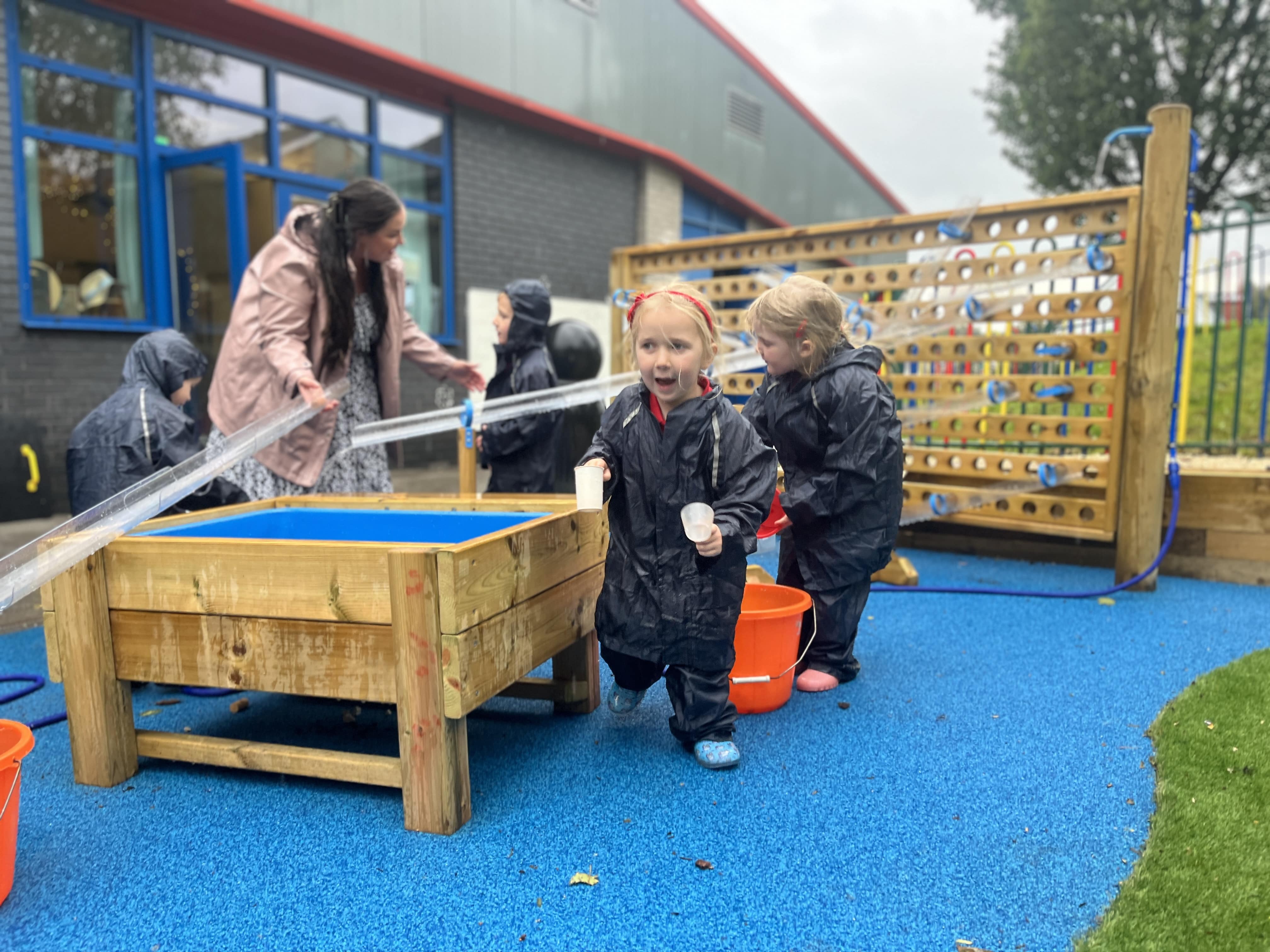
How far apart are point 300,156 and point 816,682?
23.1 ft

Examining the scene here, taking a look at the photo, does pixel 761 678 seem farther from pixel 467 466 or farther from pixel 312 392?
pixel 467 466

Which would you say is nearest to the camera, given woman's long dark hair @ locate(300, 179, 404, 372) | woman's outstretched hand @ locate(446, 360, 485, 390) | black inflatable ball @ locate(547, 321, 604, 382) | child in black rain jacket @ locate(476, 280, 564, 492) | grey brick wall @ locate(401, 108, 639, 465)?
woman's long dark hair @ locate(300, 179, 404, 372)

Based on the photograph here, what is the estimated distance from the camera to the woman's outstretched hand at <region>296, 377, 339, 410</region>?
2.88 m

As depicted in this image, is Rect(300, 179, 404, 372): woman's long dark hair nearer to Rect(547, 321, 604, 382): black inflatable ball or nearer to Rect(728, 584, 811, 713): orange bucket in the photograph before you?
Rect(728, 584, 811, 713): orange bucket

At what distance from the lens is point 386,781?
2127mm

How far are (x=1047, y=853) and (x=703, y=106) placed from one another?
13.0 metres

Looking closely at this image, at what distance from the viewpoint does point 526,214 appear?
998cm

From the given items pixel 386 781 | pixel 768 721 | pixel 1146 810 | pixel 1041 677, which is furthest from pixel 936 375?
pixel 386 781

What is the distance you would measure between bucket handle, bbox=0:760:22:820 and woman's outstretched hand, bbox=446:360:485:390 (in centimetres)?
221

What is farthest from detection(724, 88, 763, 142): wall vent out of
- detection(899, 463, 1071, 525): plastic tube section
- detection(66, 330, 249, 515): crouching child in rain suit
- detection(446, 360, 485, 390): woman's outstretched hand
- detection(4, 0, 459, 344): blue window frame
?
detection(66, 330, 249, 515): crouching child in rain suit

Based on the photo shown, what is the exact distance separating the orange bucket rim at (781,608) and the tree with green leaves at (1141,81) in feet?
46.7

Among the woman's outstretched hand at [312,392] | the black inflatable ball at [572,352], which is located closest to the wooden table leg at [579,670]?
the woman's outstretched hand at [312,392]

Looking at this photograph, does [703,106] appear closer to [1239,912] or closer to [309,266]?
[309,266]

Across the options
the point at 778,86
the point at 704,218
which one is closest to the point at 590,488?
the point at 704,218
